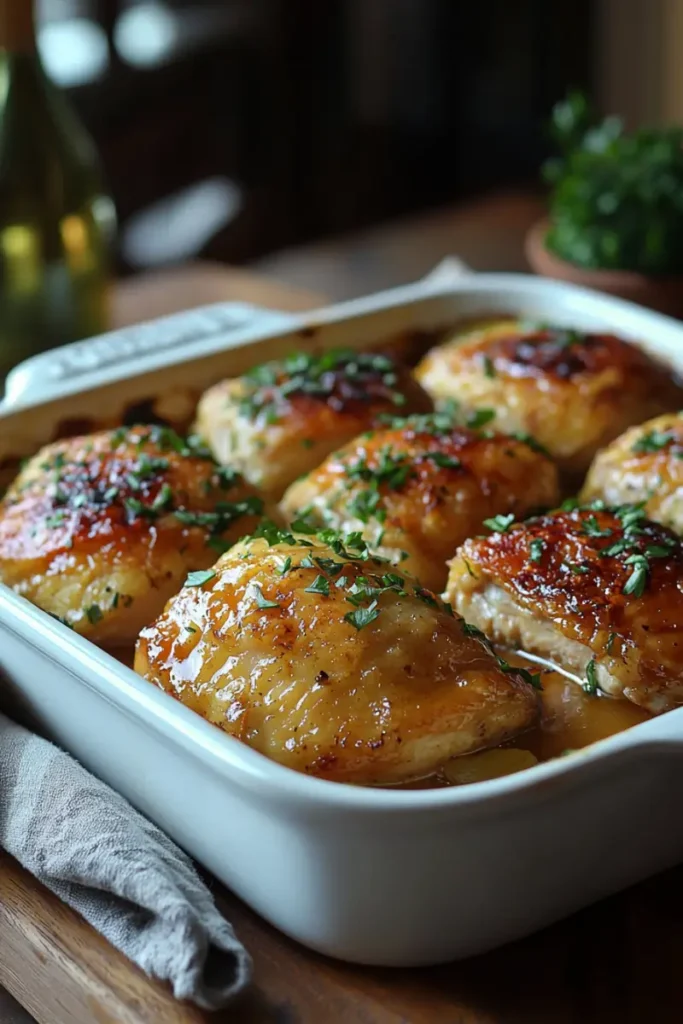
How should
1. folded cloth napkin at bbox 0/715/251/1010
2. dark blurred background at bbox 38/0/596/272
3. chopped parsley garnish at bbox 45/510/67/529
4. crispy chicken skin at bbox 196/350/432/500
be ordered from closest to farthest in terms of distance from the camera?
1. folded cloth napkin at bbox 0/715/251/1010
2. chopped parsley garnish at bbox 45/510/67/529
3. crispy chicken skin at bbox 196/350/432/500
4. dark blurred background at bbox 38/0/596/272

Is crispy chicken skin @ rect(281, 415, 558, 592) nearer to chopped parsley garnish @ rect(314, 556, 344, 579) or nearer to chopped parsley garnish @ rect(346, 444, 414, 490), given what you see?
chopped parsley garnish @ rect(346, 444, 414, 490)

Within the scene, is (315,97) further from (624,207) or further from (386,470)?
(386,470)

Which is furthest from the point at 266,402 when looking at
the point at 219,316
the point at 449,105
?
the point at 449,105

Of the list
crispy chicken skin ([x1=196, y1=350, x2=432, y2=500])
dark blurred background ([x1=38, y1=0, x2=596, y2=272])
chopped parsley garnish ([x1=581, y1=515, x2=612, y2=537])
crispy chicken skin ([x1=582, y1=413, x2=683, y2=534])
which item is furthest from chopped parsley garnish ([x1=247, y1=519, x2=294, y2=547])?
dark blurred background ([x1=38, y1=0, x2=596, y2=272])

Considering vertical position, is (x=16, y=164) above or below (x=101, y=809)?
above

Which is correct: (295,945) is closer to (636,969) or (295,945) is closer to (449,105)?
(636,969)

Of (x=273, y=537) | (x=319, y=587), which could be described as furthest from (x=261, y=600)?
(x=273, y=537)
